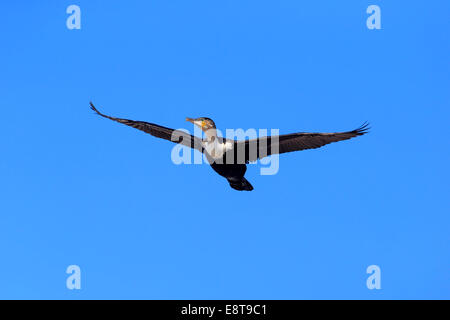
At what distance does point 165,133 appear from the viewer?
16.9 metres

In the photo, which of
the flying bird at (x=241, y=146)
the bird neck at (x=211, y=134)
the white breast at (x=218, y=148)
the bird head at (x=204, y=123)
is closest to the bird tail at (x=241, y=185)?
the flying bird at (x=241, y=146)

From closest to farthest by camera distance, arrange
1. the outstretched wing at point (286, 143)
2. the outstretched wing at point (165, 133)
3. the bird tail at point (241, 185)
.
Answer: the outstretched wing at point (286, 143) → the bird tail at point (241, 185) → the outstretched wing at point (165, 133)

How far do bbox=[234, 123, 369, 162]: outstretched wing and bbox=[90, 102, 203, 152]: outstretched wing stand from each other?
1.42 metres

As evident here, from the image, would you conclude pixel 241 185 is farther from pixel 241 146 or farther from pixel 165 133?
pixel 165 133

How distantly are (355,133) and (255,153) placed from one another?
8.36 ft

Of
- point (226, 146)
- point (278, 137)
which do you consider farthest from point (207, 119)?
point (278, 137)

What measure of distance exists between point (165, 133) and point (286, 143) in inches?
142

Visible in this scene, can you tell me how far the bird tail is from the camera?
51.9ft

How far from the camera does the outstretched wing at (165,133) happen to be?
1630cm

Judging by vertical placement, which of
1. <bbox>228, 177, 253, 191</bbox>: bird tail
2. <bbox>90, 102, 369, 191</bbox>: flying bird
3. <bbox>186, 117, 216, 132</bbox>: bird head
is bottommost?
<bbox>228, 177, 253, 191</bbox>: bird tail

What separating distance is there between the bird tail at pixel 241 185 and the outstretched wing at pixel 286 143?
635 millimetres

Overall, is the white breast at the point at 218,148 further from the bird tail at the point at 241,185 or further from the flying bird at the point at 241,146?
the bird tail at the point at 241,185

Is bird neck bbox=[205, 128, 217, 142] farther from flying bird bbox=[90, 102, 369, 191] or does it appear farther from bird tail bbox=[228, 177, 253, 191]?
bird tail bbox=[228, 177, 253, 191]

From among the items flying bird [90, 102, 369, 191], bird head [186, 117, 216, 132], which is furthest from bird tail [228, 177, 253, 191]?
bird head [186, 117, 216, 132]
